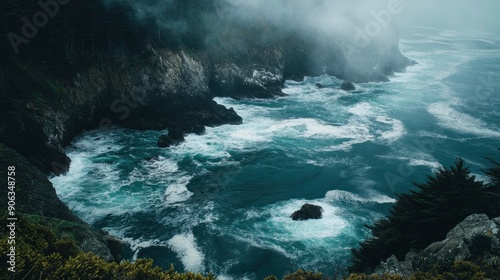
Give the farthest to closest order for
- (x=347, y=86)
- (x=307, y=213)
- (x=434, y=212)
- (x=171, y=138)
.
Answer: (x=347, y=86) → (x=171, y=138) → (x=307, y=213) → (x=434, y=212)

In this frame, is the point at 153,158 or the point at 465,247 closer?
the point at 465,247

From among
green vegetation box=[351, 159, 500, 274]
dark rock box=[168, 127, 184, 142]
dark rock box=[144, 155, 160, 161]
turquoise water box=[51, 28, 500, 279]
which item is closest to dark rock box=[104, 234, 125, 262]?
turquoise water box=[51, 28, 500, 279]

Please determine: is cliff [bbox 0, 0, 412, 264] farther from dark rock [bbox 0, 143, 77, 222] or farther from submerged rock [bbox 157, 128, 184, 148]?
submerged rock [bbox 157, 128, 184, 148]

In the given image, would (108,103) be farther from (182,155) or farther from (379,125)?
(379,125)

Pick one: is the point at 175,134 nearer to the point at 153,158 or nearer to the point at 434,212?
the point at 153,158

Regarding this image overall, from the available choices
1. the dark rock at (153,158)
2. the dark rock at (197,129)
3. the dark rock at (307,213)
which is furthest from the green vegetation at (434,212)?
the dark rock at (197,129)

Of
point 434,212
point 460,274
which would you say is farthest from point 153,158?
point 460,274
